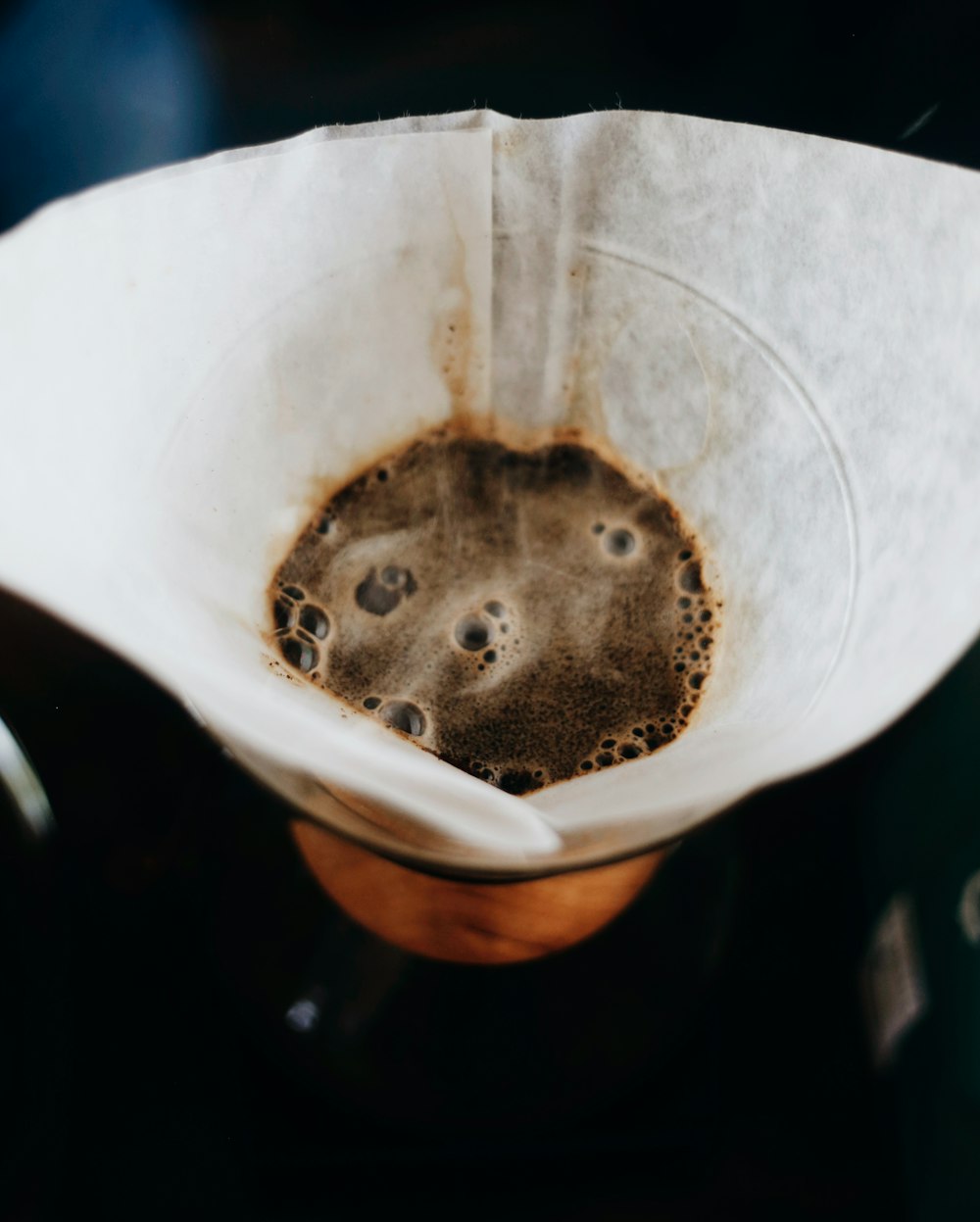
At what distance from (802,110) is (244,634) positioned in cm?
42

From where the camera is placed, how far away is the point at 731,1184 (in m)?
0.59

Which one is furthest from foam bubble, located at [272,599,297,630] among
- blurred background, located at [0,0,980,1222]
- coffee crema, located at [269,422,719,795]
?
blurred background, located at [0,0,980,1222]

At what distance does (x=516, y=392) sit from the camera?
549 millimetres

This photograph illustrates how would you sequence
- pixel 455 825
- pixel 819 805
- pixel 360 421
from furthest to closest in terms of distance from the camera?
pixel 819 805, pixel 360 421, pixel 455 825

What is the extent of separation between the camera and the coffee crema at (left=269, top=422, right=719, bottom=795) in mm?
471

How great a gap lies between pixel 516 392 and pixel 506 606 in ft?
0.38

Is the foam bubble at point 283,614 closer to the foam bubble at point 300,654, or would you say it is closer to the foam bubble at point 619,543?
the foam bubble at point 300,654

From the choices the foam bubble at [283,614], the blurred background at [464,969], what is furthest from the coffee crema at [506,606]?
the blurred background at [464,969]

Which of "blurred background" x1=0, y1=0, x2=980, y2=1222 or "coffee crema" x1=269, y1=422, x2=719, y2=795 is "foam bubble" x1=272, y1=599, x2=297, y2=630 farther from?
"blurred background" x1=0, y1=0, x2=980, y2=1222

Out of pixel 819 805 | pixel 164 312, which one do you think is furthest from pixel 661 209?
pixel 819 805

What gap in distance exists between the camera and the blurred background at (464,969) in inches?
21.5

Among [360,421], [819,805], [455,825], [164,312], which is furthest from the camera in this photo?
[819,805]

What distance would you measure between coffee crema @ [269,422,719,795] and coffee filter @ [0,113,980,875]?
0.06 feet

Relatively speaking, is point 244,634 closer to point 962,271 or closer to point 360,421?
point 360,421
